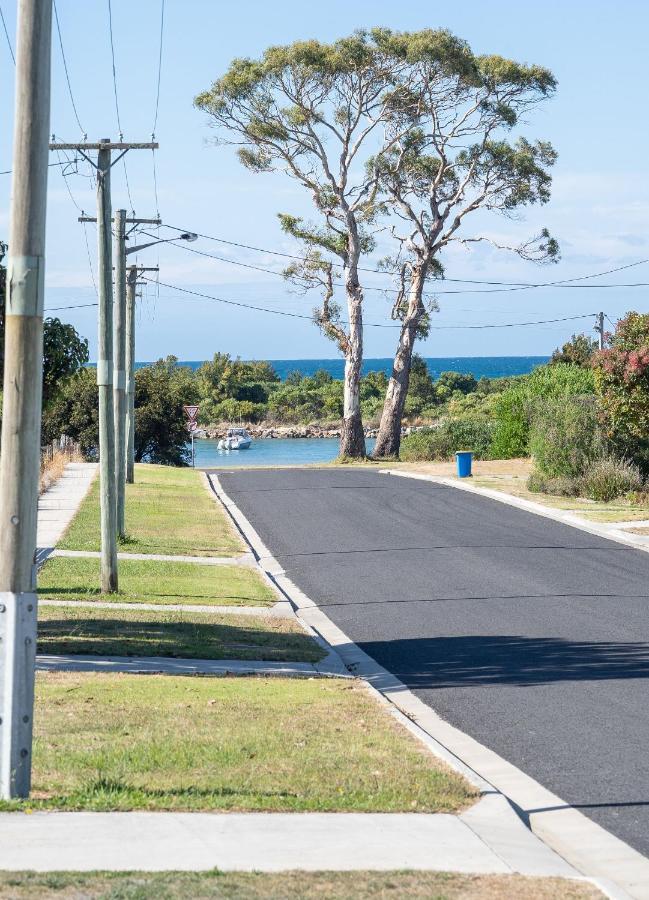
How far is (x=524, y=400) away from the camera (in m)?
46.6

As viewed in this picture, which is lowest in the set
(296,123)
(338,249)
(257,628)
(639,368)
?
(257,628)

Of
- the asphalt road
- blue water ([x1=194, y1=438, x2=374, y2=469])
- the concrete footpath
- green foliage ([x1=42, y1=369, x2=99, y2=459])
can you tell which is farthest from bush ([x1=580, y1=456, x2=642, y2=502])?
blue water ([x1=194, y1=438, x2=374, y2=469])

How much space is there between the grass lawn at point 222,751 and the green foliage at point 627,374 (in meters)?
20.4

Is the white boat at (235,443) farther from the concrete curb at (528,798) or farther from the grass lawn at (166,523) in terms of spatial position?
the concrete curb at (528,798)

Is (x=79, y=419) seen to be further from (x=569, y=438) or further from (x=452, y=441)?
(x=569, y=438)

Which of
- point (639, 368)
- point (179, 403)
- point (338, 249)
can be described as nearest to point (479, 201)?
point (338, 249)

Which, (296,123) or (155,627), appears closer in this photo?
(155,627)

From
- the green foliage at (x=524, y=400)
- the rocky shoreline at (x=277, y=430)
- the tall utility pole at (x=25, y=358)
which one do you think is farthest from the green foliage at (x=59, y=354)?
the rocky shoreline at (x=277, y=430)

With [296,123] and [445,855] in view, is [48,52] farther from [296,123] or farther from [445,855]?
[296,123]

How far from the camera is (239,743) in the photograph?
8.56 m

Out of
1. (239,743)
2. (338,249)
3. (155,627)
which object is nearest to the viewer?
(239,743)

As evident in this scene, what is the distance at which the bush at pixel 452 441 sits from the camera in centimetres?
5303

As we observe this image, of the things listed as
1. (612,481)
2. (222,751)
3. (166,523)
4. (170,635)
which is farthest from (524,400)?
(222,751)

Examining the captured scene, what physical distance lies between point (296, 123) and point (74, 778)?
4756cm
